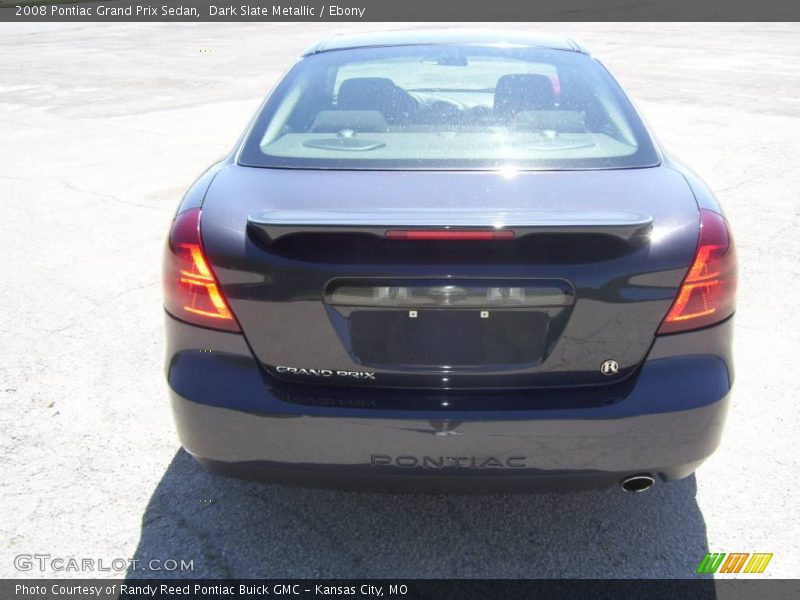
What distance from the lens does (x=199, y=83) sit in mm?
15203

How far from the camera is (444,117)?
9.89 feet

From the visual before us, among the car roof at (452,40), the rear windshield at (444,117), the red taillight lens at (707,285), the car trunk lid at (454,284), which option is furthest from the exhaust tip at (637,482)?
the car roof at (452,40)

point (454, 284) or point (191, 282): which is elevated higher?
point (454, 284)

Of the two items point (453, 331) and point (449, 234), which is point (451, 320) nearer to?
point (453, 331)

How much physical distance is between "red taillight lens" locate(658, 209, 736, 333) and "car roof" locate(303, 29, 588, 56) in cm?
154

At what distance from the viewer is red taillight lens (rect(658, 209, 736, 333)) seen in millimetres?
2301

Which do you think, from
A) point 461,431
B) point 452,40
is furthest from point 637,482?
point 452,40

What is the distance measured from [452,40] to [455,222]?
1.80m

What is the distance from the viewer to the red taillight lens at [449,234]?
2174mm

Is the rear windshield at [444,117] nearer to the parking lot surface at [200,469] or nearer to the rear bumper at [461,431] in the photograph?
the rear bumper at [461,431]

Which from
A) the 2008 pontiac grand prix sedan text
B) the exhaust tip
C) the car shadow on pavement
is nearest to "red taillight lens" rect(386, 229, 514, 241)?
the 2008 pontiac grand prix sedan text
